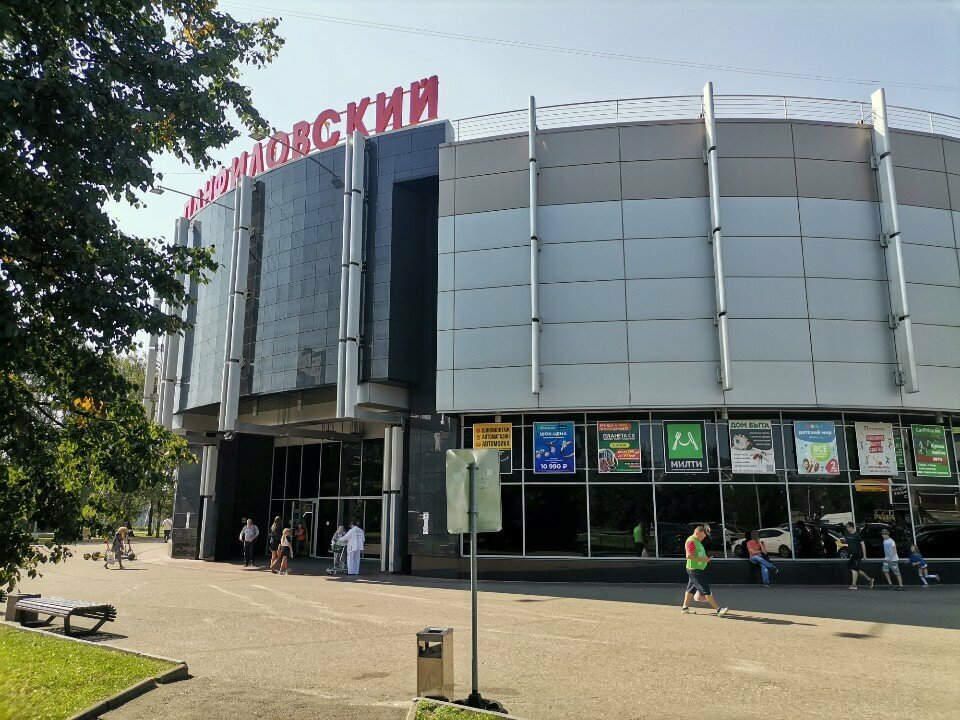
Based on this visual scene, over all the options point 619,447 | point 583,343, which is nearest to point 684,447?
point 619,447

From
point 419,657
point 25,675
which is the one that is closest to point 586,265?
point 419,657

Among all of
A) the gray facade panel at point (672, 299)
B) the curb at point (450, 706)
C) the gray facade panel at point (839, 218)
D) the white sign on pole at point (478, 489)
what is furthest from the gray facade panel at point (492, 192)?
the curb at point (450, 706)

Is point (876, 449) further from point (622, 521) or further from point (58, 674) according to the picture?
point (58, 674)

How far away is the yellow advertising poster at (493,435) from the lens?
21.1 metres

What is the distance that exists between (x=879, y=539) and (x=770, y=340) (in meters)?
6.48

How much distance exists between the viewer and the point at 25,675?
26.7ft

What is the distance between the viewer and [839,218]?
20406mm

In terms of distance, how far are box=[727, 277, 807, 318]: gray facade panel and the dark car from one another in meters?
6.34

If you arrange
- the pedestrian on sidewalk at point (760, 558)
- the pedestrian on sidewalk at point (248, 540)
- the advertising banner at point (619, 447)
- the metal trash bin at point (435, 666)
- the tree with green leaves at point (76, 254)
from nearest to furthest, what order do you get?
the tree with green leaves at point (76, 254) → the metal trash bin at point (435, 666) → the pedestrian on sidewalk at point (760, 558) → the advertising banner at point (619, 447) → the pedestrian on sidewalk at point (248, 540)

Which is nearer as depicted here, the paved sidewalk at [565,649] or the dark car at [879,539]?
the paved sidewalk at [565,649]

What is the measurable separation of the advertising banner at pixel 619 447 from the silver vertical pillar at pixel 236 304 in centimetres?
1295

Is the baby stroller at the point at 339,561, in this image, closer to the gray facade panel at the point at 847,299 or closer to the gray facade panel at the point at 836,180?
the gray facade panel at the point at 847,299

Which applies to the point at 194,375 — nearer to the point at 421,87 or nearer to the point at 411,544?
the point at 411,544

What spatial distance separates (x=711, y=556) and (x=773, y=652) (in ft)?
32.6
